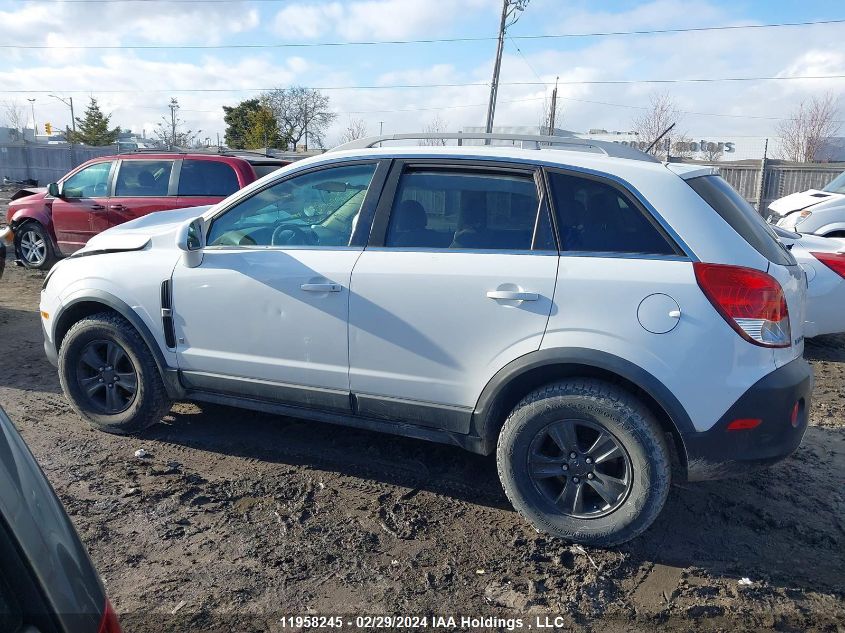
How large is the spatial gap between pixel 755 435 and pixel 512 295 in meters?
1.27

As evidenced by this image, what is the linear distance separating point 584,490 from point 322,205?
2.16m

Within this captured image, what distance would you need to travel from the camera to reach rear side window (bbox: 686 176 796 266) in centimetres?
336

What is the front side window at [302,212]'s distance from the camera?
398 cm

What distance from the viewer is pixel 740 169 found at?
1930 cm

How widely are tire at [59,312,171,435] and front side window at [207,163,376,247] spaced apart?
2.85 feet

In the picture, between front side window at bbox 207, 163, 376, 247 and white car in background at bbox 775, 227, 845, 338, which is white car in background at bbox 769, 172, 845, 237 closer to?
white car in background at bbox 775, 227, 845, 338

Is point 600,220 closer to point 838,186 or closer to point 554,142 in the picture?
point 554,142

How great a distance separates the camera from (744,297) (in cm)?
312

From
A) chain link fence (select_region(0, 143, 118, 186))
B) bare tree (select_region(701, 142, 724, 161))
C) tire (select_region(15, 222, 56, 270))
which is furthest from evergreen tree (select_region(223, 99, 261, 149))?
tire (select_region(15, 222, 56, 270))

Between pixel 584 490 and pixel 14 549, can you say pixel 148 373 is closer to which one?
pixel 584 490

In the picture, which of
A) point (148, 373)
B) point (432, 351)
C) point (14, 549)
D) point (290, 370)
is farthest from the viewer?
point (148, 373)

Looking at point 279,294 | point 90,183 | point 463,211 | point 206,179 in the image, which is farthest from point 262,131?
point 463,211

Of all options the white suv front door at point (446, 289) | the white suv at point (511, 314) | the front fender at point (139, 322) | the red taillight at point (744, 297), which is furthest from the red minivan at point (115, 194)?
the red taillight at point (744, 297)

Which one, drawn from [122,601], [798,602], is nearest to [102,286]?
[122,601]
